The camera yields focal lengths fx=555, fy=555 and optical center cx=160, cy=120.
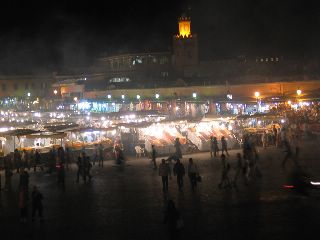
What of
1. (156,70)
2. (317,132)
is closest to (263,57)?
(156,70)

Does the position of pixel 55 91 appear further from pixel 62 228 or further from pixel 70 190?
pixel 62 228

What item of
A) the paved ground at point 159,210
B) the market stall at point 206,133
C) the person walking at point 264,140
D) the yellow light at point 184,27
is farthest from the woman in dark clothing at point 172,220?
the yellow light at point 184,27

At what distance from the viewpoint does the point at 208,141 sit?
93.0ft

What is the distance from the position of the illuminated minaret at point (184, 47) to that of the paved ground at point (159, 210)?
57.1 metres

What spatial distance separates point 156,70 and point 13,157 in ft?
183

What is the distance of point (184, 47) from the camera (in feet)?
253

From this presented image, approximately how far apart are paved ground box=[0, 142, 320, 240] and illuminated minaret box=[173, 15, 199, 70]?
57.1 m

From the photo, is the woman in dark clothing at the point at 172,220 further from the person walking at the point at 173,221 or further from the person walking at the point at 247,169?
the person walking at the point at 247,169

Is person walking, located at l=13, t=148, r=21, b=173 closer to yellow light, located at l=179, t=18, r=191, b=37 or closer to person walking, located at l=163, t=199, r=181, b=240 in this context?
person walking, located at l=163, t=199, r=181, b=240

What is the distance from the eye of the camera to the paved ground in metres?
11.8

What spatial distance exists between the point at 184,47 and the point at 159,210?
64.1 meters

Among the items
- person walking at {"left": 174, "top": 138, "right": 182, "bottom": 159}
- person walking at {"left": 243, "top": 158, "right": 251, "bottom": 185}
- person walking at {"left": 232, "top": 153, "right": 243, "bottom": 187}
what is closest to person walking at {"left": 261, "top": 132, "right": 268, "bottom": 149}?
person walking at {"left": 174, "top": 138, "right": 182, "bottom": 159}

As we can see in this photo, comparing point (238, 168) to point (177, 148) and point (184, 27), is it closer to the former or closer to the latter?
point (177, 148)

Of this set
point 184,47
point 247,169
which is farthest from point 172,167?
point 184,47
